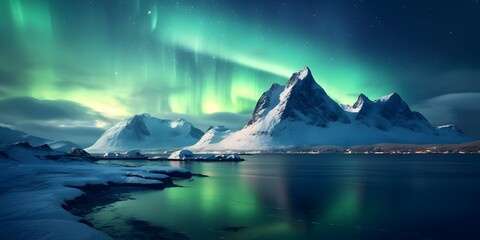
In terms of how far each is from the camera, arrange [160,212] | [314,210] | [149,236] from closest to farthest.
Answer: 1. [149,236]
2. [160,212]
3. [314,210]

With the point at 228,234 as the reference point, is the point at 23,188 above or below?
above

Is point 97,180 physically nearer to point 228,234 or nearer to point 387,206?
point 228,234

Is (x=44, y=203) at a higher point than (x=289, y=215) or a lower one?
higher

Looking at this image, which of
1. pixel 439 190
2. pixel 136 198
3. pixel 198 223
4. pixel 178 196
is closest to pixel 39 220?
pixel 198 223

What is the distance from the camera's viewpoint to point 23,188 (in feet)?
144

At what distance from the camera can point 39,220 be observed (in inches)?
976

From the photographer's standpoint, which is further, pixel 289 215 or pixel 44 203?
pixel 289 215

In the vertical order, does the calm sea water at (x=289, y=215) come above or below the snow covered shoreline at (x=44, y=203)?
below

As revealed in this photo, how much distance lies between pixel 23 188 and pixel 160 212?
20119mm

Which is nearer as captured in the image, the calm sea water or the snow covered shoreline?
the snow covered shoreline

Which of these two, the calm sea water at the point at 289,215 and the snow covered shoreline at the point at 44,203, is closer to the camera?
the snow covered shoreline at the point at 44,203

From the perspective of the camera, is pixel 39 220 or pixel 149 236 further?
pixel 149 236

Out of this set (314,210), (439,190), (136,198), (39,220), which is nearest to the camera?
(39,220)

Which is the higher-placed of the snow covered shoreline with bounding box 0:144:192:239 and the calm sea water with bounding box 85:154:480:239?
the snow covered shoreline with bounding box 0:144:192:239
